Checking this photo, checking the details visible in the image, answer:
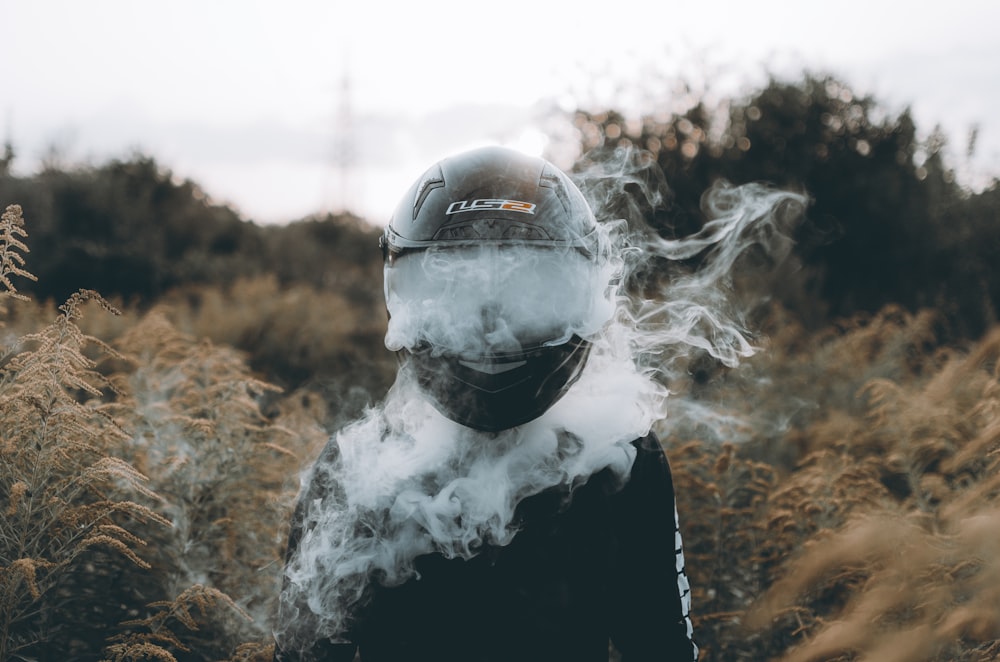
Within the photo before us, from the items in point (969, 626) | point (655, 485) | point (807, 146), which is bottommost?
point (969, 626)

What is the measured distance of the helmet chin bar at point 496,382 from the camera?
1.71 metres

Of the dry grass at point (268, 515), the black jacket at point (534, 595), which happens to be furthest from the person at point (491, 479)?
the dry grass at point (268, 515)

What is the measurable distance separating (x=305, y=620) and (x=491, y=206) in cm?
109

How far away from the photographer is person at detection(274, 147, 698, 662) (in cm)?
172

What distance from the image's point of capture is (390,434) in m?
1.94

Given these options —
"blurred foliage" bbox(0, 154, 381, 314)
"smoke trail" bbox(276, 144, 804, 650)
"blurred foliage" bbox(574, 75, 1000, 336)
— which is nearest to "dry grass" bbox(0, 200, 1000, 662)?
"smoke trail" bbox(276, 144, 804, 650)

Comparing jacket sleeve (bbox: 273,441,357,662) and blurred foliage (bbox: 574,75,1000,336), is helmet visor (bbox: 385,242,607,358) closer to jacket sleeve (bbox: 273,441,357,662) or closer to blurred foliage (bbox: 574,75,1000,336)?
jacket sleeve (bbox: 273,441,357,662)

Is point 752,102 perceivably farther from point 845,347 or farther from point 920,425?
point 920,425

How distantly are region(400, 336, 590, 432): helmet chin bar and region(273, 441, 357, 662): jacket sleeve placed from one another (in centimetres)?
35

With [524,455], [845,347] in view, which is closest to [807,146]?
[845,347]

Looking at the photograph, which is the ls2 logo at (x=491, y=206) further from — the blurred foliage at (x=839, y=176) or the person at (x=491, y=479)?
the blurred foliage at (x=839, y=176)

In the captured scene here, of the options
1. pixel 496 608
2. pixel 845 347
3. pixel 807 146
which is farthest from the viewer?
pixel 807 146

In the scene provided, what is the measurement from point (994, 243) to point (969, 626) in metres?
10.7

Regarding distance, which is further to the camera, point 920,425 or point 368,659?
point 920,425
